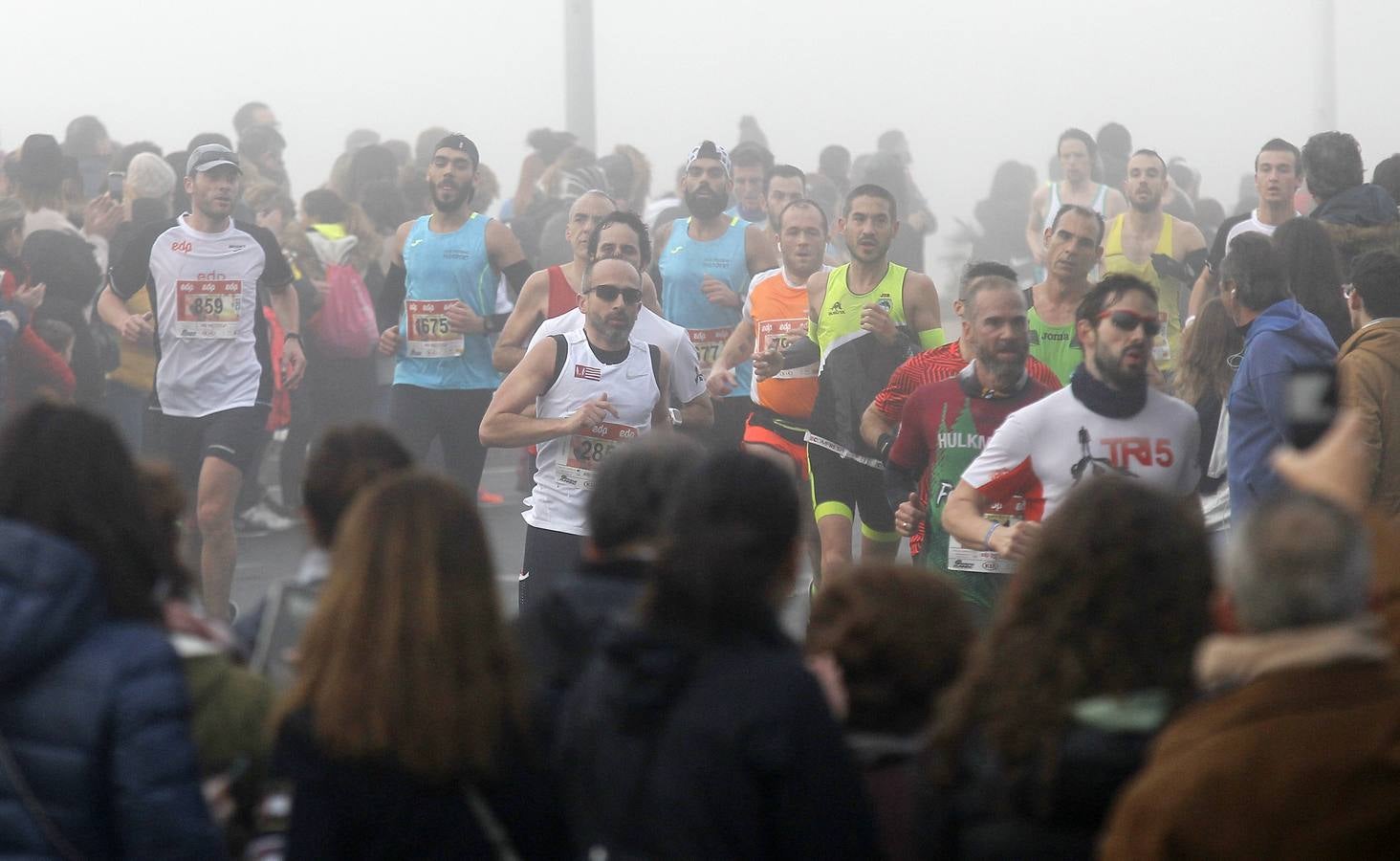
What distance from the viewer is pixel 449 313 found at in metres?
8.60

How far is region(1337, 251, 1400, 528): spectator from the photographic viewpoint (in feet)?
18.4

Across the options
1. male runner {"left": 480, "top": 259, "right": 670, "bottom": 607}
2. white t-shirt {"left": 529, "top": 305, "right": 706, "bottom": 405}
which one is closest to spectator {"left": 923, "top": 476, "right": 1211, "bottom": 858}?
male runner {"left": 480, "top": 259, "right": 670, "bottom": 607}

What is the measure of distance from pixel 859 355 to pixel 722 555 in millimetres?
4788

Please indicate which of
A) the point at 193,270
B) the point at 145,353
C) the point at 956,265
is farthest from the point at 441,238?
the point at 956,265

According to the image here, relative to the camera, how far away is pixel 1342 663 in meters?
2.16

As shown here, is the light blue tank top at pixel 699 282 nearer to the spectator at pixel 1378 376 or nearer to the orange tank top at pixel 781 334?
the orange tank top at pixel 781 334

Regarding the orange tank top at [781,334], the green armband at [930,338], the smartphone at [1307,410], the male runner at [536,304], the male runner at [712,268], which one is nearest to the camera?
the smartphone at [1307,410]

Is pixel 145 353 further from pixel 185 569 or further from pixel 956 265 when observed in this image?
pixel 956 265

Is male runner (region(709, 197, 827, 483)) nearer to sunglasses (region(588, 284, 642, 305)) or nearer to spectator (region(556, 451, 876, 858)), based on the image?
sunglasses (region(588, 284, 642, 305))

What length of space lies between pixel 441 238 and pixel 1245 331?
411 cm

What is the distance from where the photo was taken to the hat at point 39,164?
10031 millimetres

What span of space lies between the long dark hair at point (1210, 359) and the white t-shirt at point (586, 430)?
1.90 metres

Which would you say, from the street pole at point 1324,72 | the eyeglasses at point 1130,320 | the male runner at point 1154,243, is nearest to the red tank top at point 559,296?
the male runner at point 1154,243

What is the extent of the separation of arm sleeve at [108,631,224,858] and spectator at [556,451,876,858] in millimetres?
554
